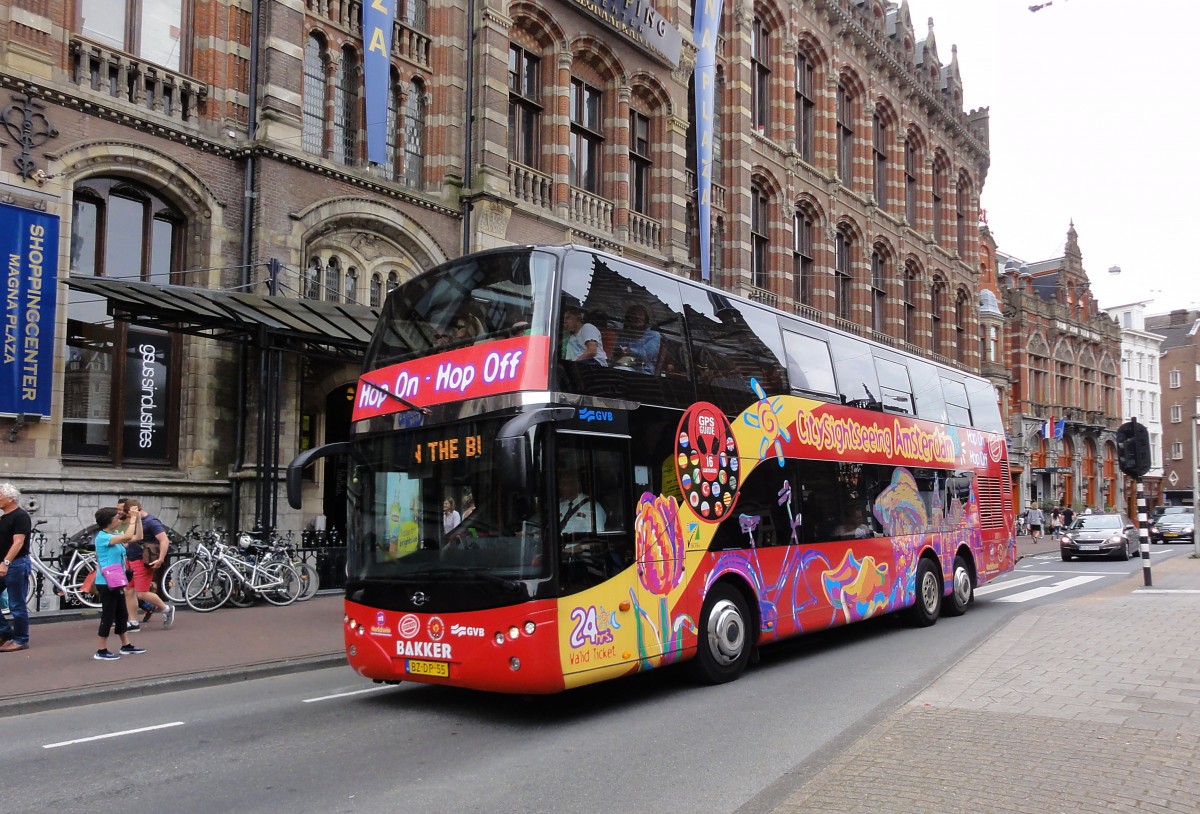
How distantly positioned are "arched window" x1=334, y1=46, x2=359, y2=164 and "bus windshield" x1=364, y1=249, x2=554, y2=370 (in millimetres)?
10099

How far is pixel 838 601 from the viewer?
10875 millimetres

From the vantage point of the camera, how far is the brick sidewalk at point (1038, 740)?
194 inches

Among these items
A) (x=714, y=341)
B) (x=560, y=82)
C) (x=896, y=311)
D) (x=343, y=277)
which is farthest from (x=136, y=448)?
(x=896, y=311)

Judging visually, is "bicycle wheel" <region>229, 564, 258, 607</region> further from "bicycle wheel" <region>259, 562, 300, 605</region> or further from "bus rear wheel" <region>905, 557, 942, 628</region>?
"bus rear wheel" <region>905, 557, 942, 628</region>

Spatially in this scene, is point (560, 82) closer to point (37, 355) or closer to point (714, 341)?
point (37, 355)

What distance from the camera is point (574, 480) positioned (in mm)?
7383

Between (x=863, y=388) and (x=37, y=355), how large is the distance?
1106 centimetres

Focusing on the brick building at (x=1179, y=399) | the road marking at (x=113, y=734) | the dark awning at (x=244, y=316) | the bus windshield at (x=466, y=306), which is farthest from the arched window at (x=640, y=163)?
the brick building at (x=1179, y=399)

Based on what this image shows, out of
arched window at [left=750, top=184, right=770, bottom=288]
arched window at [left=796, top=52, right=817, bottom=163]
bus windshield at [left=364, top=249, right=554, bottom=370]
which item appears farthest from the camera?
arched window at [left=796, top=52, right=817, bottom=163]

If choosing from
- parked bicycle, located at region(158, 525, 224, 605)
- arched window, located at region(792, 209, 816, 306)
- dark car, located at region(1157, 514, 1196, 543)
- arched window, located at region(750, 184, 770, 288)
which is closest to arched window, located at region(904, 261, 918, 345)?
arched window, located at region(792, 209, 816, 306)

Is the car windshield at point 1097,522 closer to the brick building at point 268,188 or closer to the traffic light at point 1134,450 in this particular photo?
the brick building at point 268,188

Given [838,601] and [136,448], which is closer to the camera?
[838,601]

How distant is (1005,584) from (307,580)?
14044 mm

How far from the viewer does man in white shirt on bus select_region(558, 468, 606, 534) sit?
723 cm
